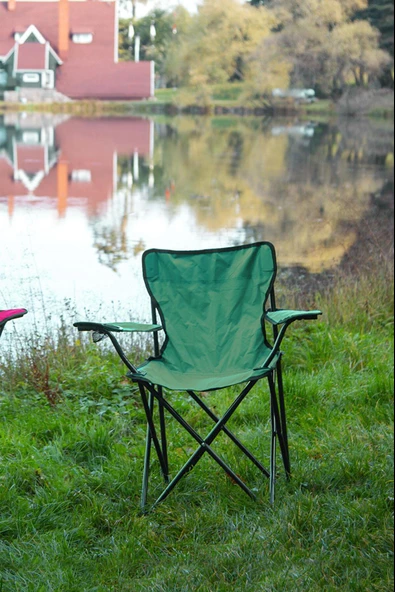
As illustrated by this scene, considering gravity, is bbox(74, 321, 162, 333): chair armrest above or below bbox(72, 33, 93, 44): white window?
below

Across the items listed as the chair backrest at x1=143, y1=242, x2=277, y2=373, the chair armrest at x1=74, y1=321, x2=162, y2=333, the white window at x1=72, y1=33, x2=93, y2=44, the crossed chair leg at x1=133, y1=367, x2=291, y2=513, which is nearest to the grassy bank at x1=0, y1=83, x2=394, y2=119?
the white window at x1=72, y1=33, x2=93, y2=44

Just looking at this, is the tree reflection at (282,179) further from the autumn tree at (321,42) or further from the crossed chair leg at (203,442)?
the crossed chair leg at (203,442)

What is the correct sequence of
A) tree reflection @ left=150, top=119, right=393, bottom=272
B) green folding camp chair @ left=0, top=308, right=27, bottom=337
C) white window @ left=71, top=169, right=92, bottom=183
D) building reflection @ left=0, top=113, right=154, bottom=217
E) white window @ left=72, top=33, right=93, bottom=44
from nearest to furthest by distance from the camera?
1. green folding camp chair @ left=0, top=308, right=27, bottom=337
2. white window @ left=72, top=33, right=93, bottom=44
3. building reflection @ left=0, top=113, right=154, bottom=217
4. white window @ left=71, top=169, right=92, bottom=183
5. tree reflection @ left=150, top=119, right=393, bottom=272

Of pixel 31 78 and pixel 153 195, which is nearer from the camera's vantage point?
pixel 31 78

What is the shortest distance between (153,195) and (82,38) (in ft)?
4.00

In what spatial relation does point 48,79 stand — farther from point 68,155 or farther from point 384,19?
point 384,19

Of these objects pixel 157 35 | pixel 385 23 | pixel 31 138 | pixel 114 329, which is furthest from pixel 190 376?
pixel 385 23

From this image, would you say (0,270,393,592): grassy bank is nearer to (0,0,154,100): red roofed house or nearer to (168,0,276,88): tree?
(0,0,154,100): red roofed house

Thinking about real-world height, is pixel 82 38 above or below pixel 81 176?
above

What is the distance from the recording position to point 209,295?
262 cm

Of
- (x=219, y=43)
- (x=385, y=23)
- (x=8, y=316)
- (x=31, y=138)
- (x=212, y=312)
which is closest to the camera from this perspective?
(x=8, y=316)

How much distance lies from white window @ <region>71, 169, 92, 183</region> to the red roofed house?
0.49m

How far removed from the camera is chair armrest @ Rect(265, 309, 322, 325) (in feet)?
7.22

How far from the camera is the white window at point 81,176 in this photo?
175 inches
